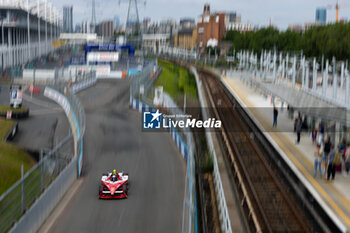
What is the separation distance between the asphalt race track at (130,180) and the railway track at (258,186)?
1.99 meters

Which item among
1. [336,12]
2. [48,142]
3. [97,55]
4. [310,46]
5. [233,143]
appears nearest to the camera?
[233,143]

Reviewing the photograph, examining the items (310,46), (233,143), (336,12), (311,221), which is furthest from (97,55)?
(336,12)

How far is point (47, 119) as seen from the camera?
2861 cm

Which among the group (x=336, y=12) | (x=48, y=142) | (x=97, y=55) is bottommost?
(x=48, y=142)

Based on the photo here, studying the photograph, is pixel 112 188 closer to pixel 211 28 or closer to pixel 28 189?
pixel 28 189

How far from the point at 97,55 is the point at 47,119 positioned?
22666 mm

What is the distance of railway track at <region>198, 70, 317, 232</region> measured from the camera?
12.5m

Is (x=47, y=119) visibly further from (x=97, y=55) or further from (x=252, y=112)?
(x=97, y=55)

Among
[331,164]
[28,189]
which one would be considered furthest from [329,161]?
[28,189]

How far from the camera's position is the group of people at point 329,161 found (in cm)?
1408

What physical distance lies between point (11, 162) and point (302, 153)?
11.1 meters

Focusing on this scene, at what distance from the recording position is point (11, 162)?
18.6 m

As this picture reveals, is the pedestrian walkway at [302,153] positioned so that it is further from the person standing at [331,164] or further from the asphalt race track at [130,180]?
the asphalt race track at [130,180]

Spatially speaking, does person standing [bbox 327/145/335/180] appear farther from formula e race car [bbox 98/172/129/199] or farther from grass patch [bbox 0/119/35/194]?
grass patch [bbox 0/119/35/194]
